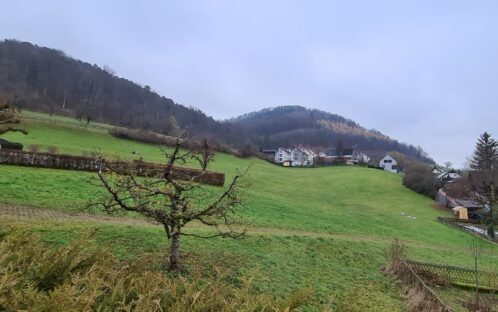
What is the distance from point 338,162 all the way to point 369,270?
77459 mm

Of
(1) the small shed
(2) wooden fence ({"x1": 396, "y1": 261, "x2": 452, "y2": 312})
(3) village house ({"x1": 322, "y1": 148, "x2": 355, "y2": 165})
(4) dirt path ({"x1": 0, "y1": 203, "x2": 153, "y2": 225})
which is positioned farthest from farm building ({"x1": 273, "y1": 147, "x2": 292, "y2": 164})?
(2) wooden fence ({"x1": 396, "y1": 261, "x2": 452, "y2": 312})

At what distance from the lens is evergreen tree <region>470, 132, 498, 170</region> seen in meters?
69.9

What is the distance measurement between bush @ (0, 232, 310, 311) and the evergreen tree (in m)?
76.9

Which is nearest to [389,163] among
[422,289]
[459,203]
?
[459,203]

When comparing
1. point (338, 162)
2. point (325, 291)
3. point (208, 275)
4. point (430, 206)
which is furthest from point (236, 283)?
point (338, 162)

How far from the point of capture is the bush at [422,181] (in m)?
56.1

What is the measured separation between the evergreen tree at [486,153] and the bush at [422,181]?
18.2 meters

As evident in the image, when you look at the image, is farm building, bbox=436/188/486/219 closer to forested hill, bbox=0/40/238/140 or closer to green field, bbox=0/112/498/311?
green field, bbox=0/112/498/311

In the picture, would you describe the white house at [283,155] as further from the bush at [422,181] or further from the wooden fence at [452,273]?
the wooden fence at [452,273]

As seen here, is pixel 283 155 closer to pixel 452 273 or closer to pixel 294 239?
pixel 452 273

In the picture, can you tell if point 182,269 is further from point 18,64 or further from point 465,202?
point 18,64

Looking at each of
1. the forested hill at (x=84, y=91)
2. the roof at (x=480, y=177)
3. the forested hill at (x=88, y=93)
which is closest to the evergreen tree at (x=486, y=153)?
the roof at (x=480, y=177)

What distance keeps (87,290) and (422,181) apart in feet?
194

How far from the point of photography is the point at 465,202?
50719 millimetres
